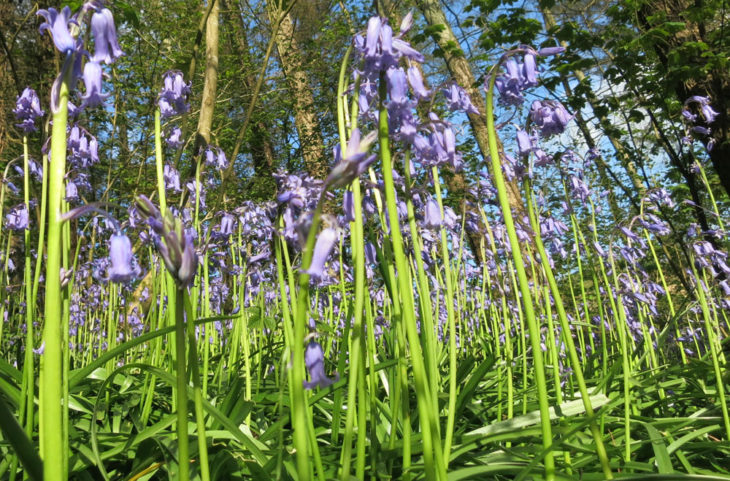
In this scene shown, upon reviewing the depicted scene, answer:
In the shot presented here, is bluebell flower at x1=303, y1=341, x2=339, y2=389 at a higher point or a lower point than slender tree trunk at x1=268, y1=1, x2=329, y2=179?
lower

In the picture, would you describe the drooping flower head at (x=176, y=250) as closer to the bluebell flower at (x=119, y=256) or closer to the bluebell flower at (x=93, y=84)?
the bluebell flower at (x=119, y=256)

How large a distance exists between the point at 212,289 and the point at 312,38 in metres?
7.75

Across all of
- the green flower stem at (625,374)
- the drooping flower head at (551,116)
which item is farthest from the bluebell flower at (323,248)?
the green flower stem at (625,374)

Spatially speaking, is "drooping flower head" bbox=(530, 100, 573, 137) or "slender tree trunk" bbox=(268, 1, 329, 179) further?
"slender tree trunk" bbox=(268, 1, 329, 179)

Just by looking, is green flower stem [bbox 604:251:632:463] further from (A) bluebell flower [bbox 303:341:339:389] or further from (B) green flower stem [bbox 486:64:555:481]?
(A) bluebell flower [bbox 303:341:339:389]

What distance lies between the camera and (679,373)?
3.83 metres

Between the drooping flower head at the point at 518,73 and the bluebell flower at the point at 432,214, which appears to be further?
the bluebell flower at the point at 432,214

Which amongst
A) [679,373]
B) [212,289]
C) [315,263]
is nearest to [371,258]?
[315,263]

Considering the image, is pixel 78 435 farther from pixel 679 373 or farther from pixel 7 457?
pixel 679 373

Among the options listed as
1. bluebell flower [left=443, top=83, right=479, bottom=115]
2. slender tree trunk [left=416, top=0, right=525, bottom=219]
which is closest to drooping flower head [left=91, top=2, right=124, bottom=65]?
bluebell flower [left=443, top=83, right=479, bottom=115]

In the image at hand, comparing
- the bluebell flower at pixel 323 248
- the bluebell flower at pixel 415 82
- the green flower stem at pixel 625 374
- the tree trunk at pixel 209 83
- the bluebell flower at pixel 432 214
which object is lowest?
the green flower stem at pixel 625 374

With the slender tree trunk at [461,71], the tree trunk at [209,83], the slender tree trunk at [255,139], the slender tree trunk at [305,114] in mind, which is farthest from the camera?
the slender tree trunk at [255,139]

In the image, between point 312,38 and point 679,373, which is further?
point 312,38

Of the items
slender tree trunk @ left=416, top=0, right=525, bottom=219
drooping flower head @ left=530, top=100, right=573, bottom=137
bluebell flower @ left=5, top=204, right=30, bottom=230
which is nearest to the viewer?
drooping flower head @ left=530, top=100, right=573, bottom=137
